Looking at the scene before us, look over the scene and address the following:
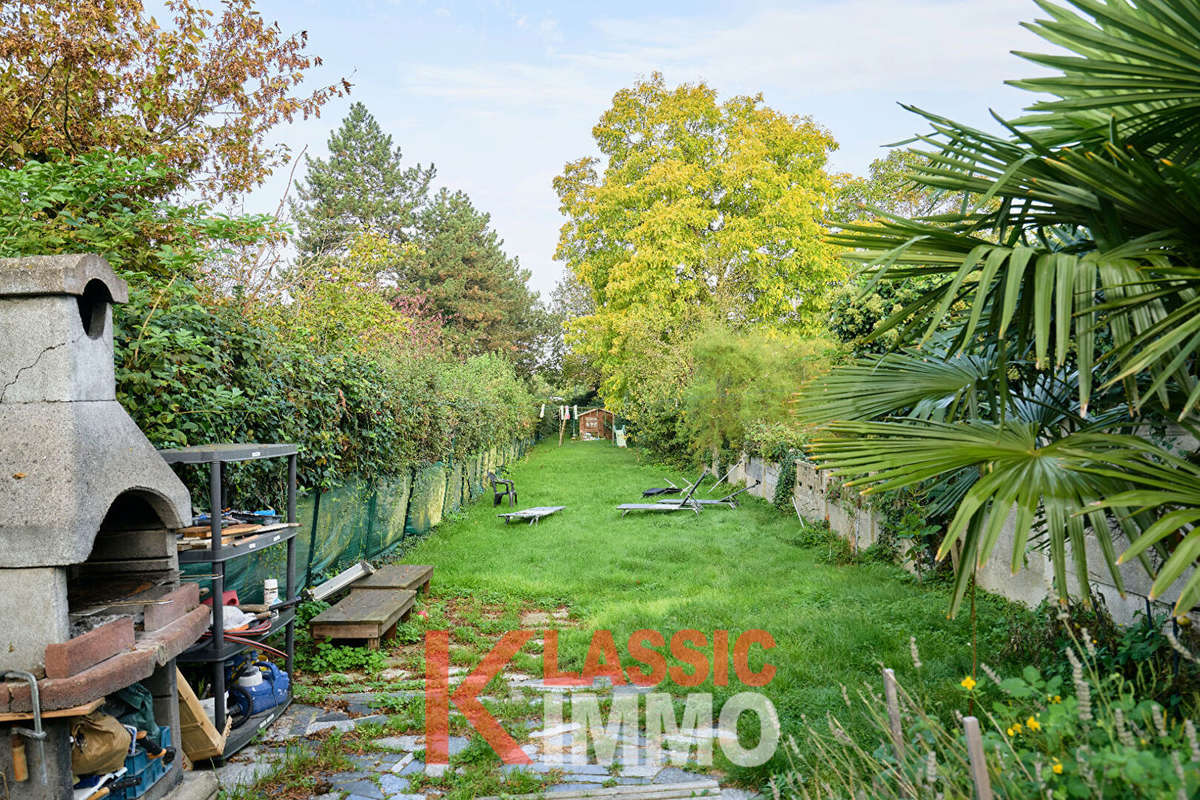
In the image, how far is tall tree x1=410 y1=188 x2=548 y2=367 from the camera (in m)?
41.5

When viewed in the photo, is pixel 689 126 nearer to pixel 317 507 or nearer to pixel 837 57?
pixel 837 57

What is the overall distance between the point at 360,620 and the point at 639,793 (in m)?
3.36

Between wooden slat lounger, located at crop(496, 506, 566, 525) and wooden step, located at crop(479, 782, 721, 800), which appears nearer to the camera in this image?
wooden step, located at crop(479, 782, 721, 800)

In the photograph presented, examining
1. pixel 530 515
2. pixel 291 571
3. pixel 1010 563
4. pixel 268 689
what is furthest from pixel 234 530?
pixel 530 515

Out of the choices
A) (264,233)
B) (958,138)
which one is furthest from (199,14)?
(958,138)

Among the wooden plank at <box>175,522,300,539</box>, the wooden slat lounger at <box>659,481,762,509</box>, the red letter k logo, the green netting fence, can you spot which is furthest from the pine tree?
the wooden plank at <box>175,522,300,539</box>

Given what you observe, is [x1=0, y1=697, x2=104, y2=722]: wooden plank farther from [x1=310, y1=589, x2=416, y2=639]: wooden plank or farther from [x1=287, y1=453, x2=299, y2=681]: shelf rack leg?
[x1=310, y1=589, x2=416, y2=639]: wooden plank

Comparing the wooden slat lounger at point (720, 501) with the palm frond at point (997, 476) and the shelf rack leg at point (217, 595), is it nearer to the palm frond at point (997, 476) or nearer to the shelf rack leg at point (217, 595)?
the shelf rack leg at point (217, 595)

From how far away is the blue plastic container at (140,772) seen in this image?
3.33 m

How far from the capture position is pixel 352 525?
8.41 meters

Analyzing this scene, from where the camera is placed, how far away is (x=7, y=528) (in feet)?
9.89

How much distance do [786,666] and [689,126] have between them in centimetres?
2316

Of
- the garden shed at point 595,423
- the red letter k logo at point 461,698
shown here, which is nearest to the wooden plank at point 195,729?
the red letter k logo at point 461,698

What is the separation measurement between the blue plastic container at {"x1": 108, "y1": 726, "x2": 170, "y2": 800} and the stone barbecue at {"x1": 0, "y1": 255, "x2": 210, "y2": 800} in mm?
47
